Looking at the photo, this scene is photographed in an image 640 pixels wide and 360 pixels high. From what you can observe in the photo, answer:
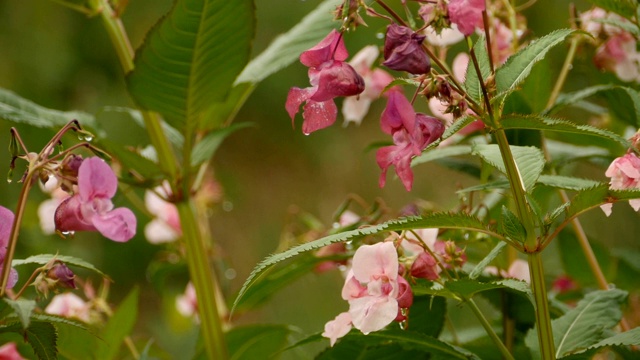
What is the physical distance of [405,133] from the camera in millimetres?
Result: 504

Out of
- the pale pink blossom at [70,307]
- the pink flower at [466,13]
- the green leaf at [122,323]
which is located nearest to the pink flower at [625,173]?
the pink flower at [466,13]

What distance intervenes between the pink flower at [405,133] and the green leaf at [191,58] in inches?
9.5

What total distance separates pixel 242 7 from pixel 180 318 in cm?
62

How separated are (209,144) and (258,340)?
7.4 inches

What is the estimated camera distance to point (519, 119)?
47 centimetres

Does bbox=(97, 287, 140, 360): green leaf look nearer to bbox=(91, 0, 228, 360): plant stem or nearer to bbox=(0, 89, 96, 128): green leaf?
bbox=(91, 0, 228, 360): plant stem

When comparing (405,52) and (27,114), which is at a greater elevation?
(405,52)

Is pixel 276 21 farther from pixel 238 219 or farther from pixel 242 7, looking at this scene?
pixel 242 7

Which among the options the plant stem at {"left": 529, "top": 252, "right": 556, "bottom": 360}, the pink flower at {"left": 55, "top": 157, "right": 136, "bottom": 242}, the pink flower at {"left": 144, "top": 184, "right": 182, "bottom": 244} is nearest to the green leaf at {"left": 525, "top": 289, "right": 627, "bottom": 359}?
the plant stem at {"left": 529, "top": 252, "right": 556, "bottom": 360}

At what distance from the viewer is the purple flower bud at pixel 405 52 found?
0.45 meters

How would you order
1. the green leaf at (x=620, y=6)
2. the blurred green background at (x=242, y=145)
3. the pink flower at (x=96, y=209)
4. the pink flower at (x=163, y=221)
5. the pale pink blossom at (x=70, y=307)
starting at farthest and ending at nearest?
the blurred green background at (x=242, y=145), the pink flower at (x=163, y=221), the pale pink blossom at (x=70, y=307), the green leaf at (x=620, y=6), the pink flower at (x=96, y=209)

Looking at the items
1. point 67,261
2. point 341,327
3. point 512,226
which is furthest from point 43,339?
point 512,226

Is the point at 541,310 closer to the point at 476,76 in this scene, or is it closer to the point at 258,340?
the point at 476,76

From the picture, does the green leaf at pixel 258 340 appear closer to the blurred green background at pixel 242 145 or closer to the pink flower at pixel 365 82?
the pink flower at pixel 365 82
